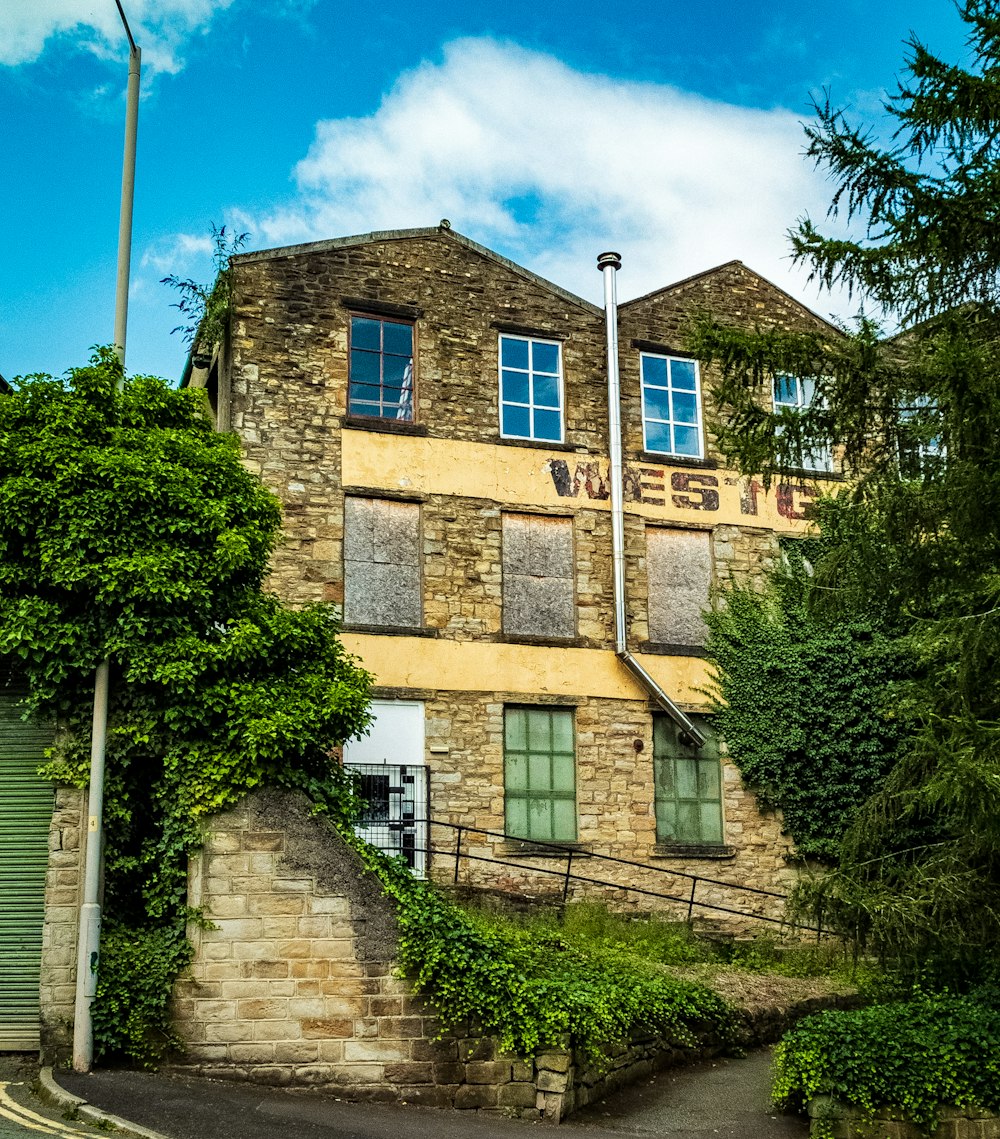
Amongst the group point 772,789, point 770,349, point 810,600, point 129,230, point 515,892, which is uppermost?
point 129,230

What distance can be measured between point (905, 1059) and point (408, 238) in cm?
1431

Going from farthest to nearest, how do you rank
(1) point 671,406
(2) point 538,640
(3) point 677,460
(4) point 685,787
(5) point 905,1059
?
(1) point 671,406 < (3) point 677,460 < (4) point 685,787 < (2) point 538,640 < (5) point 905,1059

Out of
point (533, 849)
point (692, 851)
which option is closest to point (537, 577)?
point (533, 849)

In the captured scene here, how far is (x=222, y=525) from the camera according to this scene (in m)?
12.2

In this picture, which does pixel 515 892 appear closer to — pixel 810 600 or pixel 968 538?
pixel 810 600

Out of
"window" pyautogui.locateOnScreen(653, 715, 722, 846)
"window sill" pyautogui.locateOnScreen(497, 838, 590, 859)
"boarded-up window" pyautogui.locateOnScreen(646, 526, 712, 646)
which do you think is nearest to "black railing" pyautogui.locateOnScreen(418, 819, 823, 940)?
"window sill" pyautogui.locateOnScreen(497, 838, 590, 859)

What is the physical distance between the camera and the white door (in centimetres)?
1811

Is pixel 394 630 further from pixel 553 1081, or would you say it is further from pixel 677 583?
pixel 553 1081

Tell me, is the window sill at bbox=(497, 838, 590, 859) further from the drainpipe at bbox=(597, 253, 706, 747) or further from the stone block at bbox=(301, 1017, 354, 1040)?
the stone block at bbox=(301, 1017, 354, 1040)

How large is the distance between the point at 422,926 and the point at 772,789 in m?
9.89

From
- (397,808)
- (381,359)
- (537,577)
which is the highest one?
(381,359)

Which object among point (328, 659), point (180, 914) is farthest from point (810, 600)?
point (180, 914)

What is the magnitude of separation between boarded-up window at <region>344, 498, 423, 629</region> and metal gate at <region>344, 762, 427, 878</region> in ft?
6.73

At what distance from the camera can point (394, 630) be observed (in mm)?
18875
